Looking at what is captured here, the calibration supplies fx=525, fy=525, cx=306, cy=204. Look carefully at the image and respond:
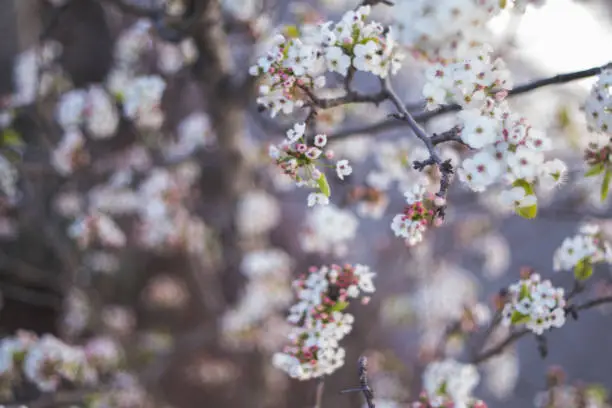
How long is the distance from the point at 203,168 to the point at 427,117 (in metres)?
2.90

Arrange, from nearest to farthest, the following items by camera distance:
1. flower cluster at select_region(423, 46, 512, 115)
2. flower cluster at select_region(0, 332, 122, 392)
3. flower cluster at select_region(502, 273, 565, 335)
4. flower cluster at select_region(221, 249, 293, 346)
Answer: flower cluster at select_region(423, 46, 512, 115) → flower cluster at select_region(502, 273, 565, 335) → flower cluster at select_region(0, 332, 122, 392) → flower cluster at select_region(221, 249, 293, 346)

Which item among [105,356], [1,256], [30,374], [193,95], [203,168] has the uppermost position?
[193,95]

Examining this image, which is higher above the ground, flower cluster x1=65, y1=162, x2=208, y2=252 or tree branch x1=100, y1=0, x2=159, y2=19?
tree branch x1=100, y1=0, x2=159, y2=19

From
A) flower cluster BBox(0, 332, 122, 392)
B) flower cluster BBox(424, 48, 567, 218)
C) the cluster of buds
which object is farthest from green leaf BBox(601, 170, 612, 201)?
flower cluster BBox(0, 332, 122, 392)

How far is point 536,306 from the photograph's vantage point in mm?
1607

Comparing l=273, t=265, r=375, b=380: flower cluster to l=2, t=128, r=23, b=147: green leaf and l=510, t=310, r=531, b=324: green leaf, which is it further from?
l=2, t=128, r=23, b=147: green leaf

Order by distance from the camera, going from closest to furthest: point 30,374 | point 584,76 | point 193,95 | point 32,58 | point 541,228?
1. point 584,76
2. point 30,374
3. point 32,58
4. point 193,95
5. point 541,228

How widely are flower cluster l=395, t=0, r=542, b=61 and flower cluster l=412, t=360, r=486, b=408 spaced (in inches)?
45.3

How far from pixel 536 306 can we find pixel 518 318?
0.07 m

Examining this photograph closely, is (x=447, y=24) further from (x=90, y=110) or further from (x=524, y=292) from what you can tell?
(x=90, y=110)

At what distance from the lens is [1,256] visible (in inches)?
168

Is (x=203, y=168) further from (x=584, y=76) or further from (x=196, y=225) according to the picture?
(x=584, y=76)

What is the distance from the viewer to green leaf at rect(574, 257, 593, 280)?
1.80 m

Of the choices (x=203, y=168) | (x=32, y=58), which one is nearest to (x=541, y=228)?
(x=203, y=168)
